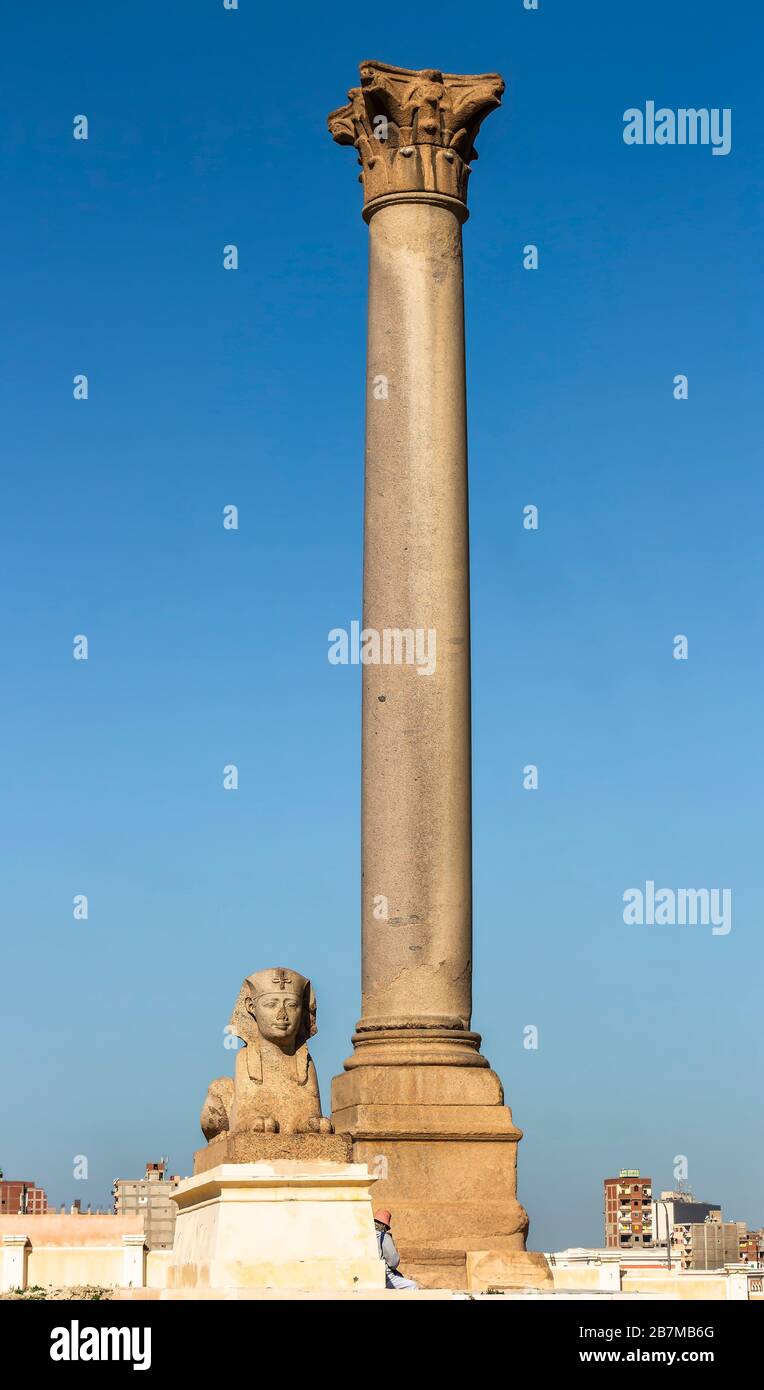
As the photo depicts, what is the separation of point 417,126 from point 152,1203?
43084mm

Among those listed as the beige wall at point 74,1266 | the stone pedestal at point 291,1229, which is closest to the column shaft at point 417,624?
the stone pedestal at point 291,1229

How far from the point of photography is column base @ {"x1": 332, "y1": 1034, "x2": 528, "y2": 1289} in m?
27.1

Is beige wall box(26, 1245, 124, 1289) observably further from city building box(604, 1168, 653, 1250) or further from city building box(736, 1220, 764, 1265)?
city building box(604, 1168, 653, 1250)

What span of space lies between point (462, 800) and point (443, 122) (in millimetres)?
10604

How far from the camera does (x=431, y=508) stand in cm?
3011

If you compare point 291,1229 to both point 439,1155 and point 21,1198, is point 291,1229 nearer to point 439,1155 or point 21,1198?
point 439,1155

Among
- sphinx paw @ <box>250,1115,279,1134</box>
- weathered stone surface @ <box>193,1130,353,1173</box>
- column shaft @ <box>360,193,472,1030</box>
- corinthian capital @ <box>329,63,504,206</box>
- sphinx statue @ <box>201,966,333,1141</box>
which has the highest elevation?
corinthian capital @ <box>329,63,504,206</box>

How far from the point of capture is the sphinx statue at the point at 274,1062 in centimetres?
2195

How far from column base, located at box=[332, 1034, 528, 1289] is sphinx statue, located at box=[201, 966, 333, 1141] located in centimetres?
497

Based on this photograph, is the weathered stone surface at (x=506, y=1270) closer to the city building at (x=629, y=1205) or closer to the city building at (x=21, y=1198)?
the city building at (x=21, y=1198)

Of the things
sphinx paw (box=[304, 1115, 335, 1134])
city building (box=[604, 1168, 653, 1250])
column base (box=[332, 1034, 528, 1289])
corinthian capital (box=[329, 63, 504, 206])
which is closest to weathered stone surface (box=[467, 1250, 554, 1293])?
column base (box=[332, 1034, 528, 1289])

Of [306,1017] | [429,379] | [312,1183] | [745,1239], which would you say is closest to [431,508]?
[429,379]

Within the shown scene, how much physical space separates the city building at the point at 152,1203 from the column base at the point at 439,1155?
14.9 m

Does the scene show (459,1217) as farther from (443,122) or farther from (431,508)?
(443,122)
